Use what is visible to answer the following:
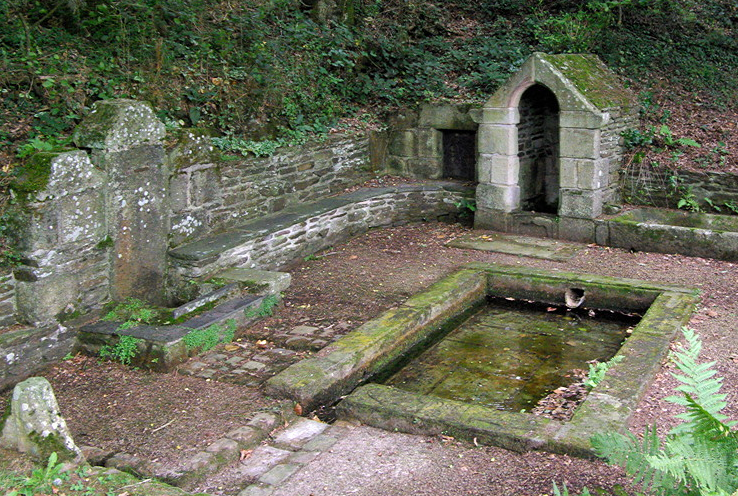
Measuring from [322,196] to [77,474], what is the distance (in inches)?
275

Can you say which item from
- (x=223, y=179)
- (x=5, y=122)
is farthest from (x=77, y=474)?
(x=223, y=179)

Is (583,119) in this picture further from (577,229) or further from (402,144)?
(402,144)

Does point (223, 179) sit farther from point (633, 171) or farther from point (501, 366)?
point (633, 171)

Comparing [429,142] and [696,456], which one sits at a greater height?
[429,142]

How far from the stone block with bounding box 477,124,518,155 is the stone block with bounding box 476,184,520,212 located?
1.62 ft

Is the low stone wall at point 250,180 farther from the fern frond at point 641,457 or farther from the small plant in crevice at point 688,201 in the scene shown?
the fern frond at point 641,457

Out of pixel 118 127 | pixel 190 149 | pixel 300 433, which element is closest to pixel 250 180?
pixel 190 149

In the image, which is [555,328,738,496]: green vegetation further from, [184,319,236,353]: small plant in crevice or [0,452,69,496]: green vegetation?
[184,319,236,353]: small plant in crevice

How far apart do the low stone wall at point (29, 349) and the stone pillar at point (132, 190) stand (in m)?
0.77

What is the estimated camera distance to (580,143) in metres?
10.0

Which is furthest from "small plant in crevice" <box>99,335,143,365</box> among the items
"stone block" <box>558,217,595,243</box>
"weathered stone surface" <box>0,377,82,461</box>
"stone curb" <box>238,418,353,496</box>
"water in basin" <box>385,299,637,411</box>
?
"stone block" <box>558,217,595,243</box>

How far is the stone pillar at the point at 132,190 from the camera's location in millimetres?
7340

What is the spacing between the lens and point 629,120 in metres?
10.7

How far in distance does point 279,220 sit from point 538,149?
13.9ft
